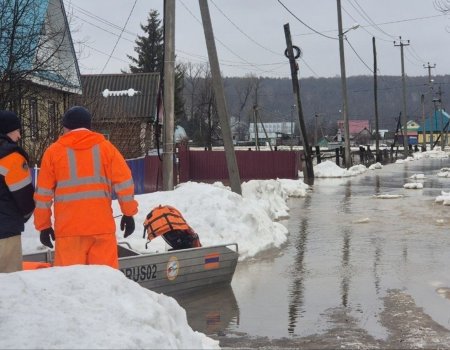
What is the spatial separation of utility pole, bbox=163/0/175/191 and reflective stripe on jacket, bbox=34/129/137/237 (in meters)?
7.86

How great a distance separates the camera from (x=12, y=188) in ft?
16.0

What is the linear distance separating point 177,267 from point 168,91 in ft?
22.0

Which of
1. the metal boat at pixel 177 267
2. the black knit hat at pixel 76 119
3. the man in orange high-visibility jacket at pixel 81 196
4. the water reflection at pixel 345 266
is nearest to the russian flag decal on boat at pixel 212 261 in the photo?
the metal boat at pixel 177 267

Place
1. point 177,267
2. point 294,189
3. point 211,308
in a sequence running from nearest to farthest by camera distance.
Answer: point 211,308 < point 177,267 < point 294,189

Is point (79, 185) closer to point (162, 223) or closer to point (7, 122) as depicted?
point (7, 122)

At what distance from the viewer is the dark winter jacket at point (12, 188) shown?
488 cm

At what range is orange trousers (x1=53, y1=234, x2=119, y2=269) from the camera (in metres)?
4.93

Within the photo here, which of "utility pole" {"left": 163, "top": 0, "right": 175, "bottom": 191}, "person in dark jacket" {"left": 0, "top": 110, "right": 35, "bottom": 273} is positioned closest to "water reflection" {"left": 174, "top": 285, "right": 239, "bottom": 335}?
"person in dark jacket" {"left": 0, "top": 110, "right": 35, "bottom": 273}

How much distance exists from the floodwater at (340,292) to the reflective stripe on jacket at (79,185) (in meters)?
1.67

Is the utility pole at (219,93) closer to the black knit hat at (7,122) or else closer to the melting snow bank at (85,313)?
the black knit hat at (7,122)

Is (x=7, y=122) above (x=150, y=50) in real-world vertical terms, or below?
below

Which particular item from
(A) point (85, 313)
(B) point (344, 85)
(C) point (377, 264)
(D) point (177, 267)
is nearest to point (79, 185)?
(A) point (85, 313)

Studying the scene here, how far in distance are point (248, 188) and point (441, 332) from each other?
384 inches

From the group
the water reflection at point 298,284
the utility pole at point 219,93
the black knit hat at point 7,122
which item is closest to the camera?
the black knit hat at point 7,122
